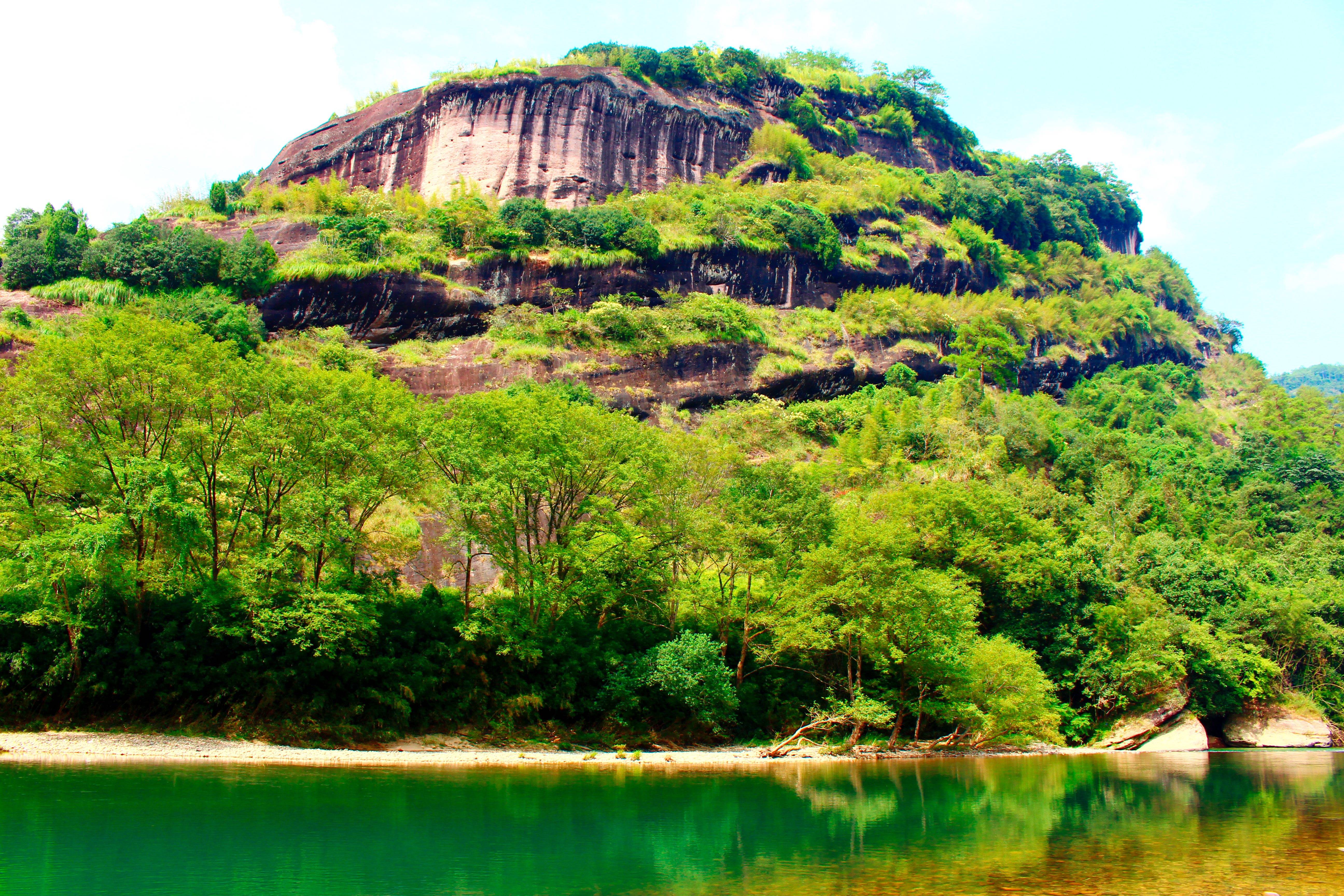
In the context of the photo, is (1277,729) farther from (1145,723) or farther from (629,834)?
(629,834)

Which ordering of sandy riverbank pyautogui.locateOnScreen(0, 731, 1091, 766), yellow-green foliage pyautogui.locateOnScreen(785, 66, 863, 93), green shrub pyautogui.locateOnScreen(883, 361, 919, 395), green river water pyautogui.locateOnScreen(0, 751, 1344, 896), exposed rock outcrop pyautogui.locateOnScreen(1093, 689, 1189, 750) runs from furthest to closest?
yellow-green foliage pyautogui.locateOnScreen(785, 66, 863, 93) → green shrub pyautogui.locateOnScreen(883, 361, 919, 395) → exposed rock outcrop pyautogui.locateOnScreen(1093, 689, 1189, 750) → sandy riverbank pyautogui.locateOnScreen(0, 731, 1091, 766) → green river water pyautogui.locateOnScreen(0, 751, 1344, 896)

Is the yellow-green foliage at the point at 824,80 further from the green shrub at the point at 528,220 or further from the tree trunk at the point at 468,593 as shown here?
the tree trunk at the point at 468,593

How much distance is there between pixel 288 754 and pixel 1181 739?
30.5m

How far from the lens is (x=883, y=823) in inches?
642

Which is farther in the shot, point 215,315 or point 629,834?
point 215,315

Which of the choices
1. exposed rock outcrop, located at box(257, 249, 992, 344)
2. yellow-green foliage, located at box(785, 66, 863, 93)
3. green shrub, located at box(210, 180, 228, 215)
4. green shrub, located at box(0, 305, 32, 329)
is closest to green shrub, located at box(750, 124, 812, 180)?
yellow-green foliage, located at box(785, 66, 863, 93)

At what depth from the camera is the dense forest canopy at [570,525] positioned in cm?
2366

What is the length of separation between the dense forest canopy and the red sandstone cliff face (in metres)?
4.55

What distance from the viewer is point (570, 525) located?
28188mm

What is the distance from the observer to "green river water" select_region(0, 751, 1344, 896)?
1173cm

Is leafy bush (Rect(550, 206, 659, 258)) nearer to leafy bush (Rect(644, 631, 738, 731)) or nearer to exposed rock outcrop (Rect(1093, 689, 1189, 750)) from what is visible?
leafy bush (Rect(644, 631, 738, 731))

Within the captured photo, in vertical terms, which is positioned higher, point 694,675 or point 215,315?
point 215,315

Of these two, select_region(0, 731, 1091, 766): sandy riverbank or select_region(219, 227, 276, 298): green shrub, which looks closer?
select_region(0, 731, 1091, 766): sandy riverbank

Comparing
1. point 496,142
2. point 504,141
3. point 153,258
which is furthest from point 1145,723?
point 496,142
